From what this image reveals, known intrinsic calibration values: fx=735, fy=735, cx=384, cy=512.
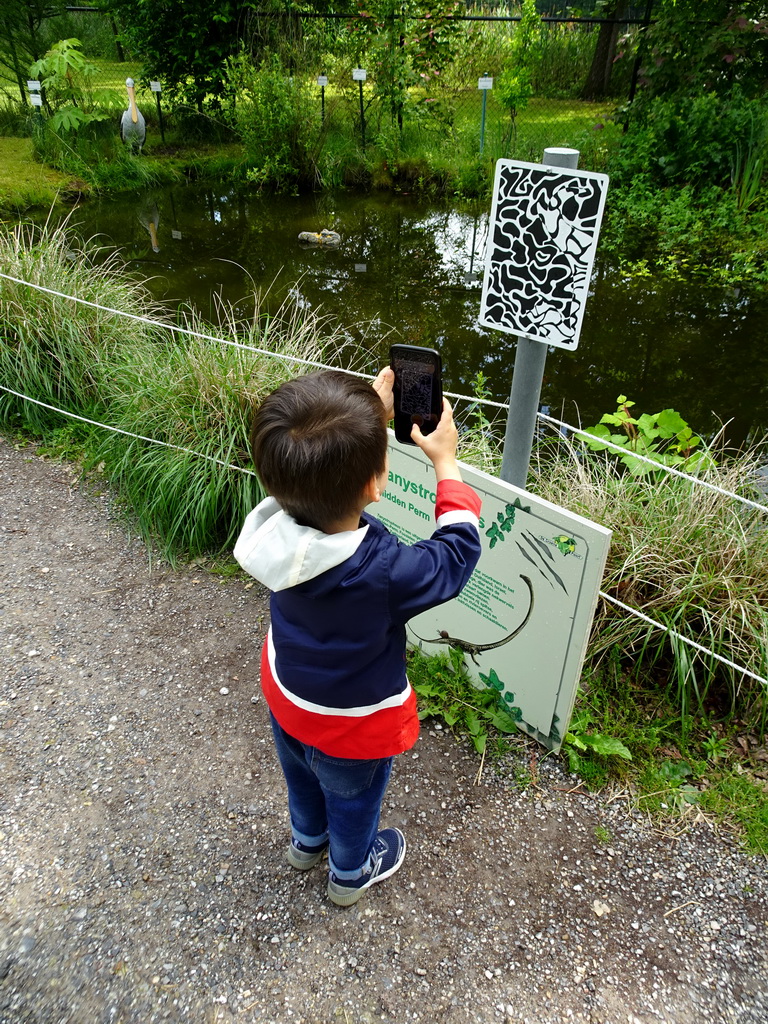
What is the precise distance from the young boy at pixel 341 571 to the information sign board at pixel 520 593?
1.58ft

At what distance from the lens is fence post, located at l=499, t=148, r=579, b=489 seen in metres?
1.78

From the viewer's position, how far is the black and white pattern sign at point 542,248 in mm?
1524

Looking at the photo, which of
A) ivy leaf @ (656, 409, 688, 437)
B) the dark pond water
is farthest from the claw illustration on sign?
the dark pond water

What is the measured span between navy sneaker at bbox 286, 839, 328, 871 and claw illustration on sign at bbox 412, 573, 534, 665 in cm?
68

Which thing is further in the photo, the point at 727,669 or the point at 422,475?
the point at 727,669

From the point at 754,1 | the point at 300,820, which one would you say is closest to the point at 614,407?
the point at 300,820

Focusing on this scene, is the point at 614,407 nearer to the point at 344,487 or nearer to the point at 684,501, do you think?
the point at 684,501

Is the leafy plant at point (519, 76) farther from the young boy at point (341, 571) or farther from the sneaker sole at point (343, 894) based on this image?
the sneaker sole at point (343, 894)

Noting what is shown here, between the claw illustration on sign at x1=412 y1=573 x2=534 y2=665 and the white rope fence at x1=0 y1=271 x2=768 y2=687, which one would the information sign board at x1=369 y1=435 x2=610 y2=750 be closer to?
the claw illustration on sign at x1=412 y1=573 x2=534 y2=665

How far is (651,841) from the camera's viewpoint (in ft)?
6.16

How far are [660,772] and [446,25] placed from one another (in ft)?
31.5

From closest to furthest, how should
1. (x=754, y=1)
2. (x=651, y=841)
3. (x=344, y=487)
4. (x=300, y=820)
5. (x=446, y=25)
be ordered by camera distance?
(x=344, y=487) → (x=300, y=820) → (x=651, y=841) → (x=754, y=1) → (x=446, y=25)

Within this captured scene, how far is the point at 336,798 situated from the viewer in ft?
4.91

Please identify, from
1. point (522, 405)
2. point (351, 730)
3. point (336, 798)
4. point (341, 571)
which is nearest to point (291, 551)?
point (341, 571)
